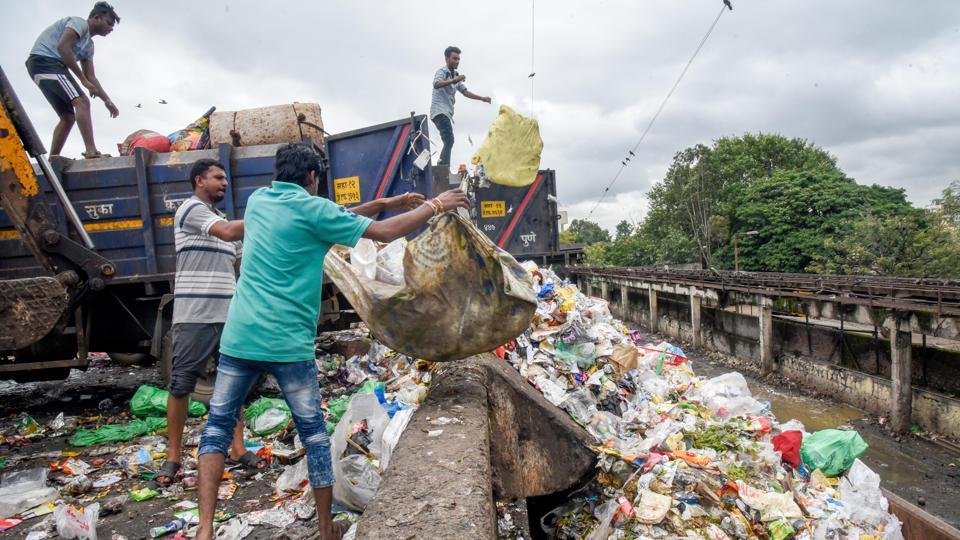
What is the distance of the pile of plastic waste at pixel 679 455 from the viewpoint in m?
2.28

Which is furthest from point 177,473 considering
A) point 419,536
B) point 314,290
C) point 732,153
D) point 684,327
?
point 732,153

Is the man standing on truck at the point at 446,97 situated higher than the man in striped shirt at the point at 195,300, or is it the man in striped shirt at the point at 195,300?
the man standing on truck at the point at 446,97

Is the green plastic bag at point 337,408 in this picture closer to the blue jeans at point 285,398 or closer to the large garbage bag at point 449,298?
the large garbage bag at point 449,298

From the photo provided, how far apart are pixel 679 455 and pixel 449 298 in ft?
4.74

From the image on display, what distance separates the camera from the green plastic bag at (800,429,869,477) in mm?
3098

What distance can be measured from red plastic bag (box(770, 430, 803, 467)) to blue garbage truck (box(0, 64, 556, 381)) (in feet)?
10.3

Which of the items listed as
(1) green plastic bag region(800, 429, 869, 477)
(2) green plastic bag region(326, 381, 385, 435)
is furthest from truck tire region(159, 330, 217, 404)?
(1) green plastic bag region(800, 429, 869, 477)

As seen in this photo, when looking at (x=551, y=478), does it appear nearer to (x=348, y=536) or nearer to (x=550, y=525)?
(x=550, y=525)

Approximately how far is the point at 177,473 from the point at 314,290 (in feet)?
5.49

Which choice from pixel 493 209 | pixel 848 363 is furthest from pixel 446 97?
pixel 848 363

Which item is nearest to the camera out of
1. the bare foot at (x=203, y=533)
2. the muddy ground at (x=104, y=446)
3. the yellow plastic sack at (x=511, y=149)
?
the bare foot at (x=203, y=533)

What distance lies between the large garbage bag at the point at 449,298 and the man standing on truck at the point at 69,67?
320 cm

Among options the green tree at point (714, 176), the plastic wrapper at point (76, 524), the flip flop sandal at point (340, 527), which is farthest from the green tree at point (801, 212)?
the plastic wrapper at point (76, 524)

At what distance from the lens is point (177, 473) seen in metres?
2.71
